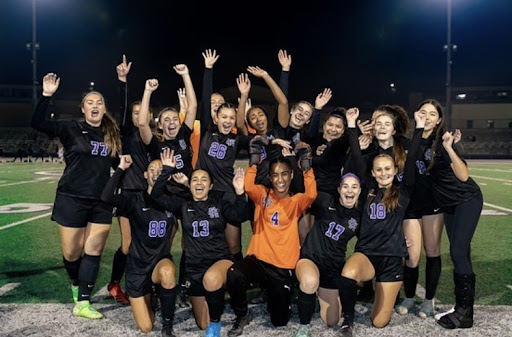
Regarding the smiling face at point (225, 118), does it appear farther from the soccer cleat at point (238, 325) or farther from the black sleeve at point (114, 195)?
the soccer cleat at point (238, 325)

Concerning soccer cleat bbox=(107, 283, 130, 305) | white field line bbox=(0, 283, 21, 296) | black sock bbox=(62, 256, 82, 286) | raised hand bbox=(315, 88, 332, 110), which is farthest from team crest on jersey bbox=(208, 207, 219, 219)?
white field line bbox=(0, 283, 21, 296)

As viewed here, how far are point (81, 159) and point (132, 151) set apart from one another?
1.72 ft

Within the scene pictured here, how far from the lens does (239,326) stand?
3785 mm

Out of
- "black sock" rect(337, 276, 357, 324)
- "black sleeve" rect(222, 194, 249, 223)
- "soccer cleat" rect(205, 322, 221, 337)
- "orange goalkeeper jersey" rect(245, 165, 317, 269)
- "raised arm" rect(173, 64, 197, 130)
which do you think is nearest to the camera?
"soccer cleat" rect(205, 322, 221, 337)

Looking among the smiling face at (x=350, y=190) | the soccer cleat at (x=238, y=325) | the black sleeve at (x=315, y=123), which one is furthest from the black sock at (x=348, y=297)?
the black sleeve at (x=315, y=123)

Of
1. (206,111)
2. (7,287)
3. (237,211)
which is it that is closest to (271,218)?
(237,211)

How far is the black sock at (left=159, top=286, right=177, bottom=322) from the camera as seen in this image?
372 cm

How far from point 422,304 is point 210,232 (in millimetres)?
2046

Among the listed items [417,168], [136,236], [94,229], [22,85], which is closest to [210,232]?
[136,236]

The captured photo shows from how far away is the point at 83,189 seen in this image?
4.28 meters

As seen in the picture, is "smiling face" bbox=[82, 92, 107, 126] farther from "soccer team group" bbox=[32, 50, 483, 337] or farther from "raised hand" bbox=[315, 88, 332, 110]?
"raised hand" bbox=[315, 88, 332, 110]

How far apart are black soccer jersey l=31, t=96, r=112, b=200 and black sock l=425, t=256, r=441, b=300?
311cm

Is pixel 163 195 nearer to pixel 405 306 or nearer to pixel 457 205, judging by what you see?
pixel 405 306

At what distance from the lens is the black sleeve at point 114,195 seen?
161 inches
